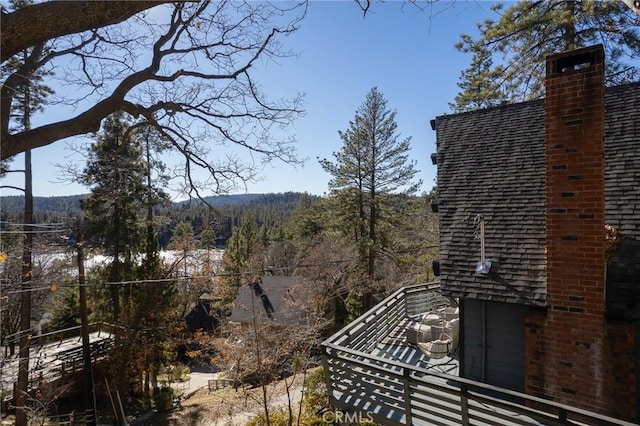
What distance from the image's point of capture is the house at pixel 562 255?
4410 millimetres

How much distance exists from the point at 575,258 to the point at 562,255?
0.14m

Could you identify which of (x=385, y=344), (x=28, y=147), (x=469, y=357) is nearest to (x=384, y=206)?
(x=385, y=344)

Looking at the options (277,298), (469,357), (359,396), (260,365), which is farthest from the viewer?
(277,298)

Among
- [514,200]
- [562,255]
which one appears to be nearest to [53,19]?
[562,255]

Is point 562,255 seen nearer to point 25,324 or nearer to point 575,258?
point 575,258

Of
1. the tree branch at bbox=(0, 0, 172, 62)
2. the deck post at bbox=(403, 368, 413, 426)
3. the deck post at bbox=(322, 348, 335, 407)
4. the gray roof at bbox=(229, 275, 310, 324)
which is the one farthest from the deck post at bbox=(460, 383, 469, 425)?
the gray roof at bbox=(229, 275, 310, 324)

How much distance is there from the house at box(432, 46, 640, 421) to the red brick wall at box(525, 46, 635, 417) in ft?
0.04

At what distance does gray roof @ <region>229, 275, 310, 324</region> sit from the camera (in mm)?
21438

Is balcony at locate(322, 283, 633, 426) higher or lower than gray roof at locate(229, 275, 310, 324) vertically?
higher

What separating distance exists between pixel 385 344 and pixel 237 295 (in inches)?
857

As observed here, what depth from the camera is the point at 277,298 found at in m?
26.2

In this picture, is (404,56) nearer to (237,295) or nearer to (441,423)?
(441,423)

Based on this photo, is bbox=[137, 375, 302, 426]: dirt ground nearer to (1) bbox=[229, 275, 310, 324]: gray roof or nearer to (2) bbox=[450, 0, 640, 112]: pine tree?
(1) bbox=[229, 275, 310, 324]: gray roof

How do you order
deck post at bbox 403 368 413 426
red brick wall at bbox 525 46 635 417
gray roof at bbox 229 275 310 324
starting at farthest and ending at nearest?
gray roof at bbox 229 275 310 324
deck post at bbox 403 368 413 426
red brick wall at bbox 525 46 635 417
